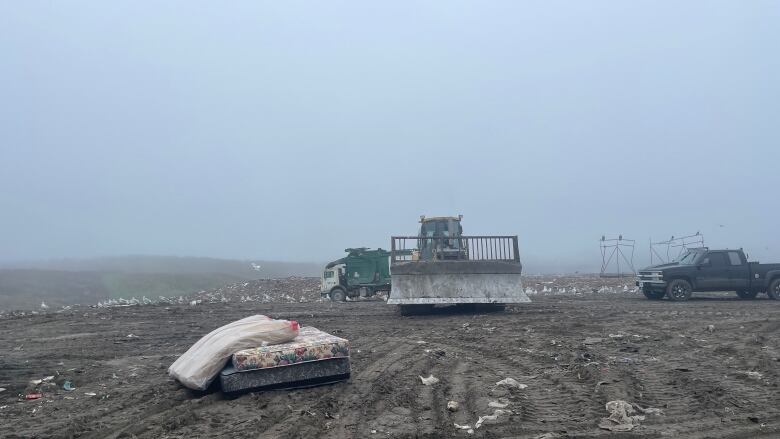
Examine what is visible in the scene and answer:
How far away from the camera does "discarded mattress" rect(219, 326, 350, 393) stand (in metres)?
6.82

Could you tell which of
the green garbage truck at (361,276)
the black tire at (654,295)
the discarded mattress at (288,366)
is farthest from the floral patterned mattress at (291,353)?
the green garbage truck at (361,276)

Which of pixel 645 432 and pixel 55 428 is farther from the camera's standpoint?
pixel 55 428

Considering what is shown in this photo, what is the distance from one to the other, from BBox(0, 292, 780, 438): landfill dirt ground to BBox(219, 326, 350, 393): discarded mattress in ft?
0.51

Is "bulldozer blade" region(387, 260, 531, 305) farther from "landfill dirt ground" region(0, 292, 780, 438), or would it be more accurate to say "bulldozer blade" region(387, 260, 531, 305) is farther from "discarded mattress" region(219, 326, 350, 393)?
"discarded mattress" region(219, 326, 350, 393)

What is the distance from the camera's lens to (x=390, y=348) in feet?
33.7

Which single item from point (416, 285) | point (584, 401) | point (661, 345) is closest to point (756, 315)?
point (661, 345)

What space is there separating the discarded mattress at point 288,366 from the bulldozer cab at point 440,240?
9036mm

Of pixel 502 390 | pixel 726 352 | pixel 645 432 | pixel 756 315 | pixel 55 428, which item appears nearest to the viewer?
pixel 645 432

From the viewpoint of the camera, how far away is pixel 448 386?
7188 mm

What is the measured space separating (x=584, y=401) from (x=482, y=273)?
9.50m

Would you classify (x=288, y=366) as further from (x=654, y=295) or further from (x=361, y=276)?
(x=361, y=276)

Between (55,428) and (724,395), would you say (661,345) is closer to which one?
(724,395)

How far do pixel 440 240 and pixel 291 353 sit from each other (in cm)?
1061

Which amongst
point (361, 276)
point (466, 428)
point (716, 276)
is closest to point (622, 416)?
point (466, 428)
